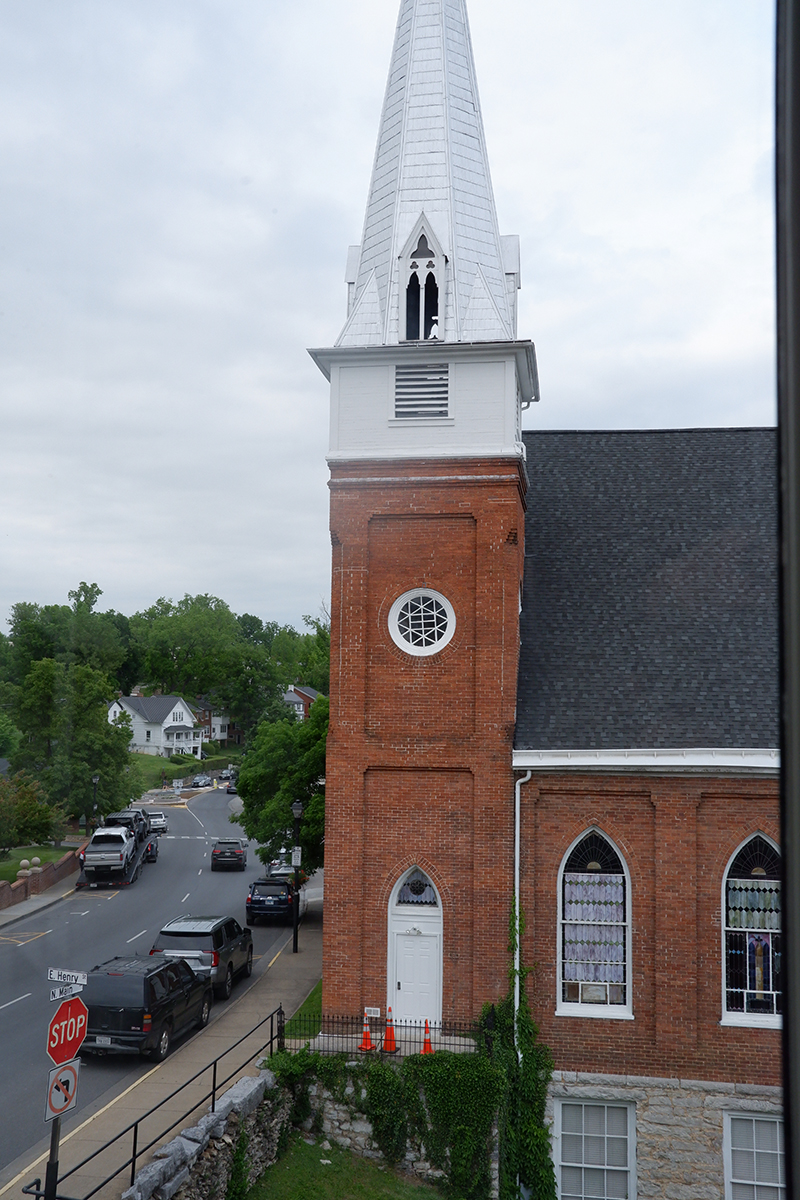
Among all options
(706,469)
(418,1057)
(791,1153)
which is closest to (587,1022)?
(418,1057)

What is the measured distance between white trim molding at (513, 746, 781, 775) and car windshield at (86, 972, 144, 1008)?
7.12 meters

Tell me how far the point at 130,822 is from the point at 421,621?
24.9 m

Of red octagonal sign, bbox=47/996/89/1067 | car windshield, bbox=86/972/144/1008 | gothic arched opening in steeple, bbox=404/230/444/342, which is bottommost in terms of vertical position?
car windshield, bbox=86/972/144/1008

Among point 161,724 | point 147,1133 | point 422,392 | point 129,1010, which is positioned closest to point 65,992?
point 147,1133

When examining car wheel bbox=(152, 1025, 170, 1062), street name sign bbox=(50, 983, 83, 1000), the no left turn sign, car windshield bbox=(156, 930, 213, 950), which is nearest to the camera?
the no left turn sign

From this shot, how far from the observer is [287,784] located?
84.5 feet

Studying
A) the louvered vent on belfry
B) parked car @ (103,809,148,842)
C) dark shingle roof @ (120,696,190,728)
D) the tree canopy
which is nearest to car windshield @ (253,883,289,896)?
the tree canopy

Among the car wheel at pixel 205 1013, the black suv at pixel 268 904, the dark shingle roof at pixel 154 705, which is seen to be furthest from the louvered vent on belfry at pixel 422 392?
the dark shingle roof at pixel 154 705

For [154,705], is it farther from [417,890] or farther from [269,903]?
[417,890]

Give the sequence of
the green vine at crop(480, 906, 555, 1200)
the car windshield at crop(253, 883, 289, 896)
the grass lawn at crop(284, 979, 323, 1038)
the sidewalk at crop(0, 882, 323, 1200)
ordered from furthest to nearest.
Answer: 1. the car windshield at crop(253, 883, 289, 896)
2. the grass lawn at crop(284, 979, 323, 1038)
3. the green vine at crop(480, 906, 555, 1200)
4. the sidewalk at crop(0, 882, 323, 1200)

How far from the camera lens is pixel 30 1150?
11.8m

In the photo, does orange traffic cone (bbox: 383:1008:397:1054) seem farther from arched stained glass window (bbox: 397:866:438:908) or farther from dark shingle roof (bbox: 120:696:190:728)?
dark shingle roof (bbox: 120:696:190:728)

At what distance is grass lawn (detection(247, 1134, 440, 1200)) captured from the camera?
12672 millimetres

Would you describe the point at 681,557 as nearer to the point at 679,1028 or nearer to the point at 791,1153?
the point at 679,1028
